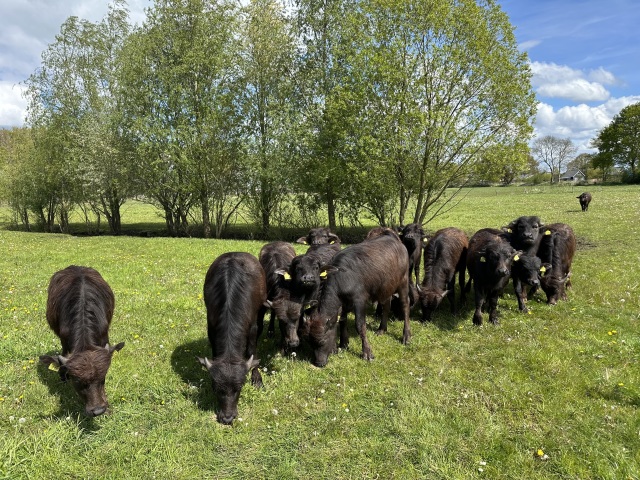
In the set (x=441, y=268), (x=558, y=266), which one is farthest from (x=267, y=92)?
(x=558, y=266)

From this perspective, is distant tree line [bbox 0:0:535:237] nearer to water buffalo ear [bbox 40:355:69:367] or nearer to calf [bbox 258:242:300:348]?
calf [bbox 258:242:300:348]

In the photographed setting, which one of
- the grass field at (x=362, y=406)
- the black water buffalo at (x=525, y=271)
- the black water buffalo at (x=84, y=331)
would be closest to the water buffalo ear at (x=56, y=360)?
the black water buffalo at (x=84, y=331)

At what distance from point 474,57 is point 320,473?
19743 mm

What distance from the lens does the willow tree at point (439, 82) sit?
59.3ft

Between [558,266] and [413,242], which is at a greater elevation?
[413,242]

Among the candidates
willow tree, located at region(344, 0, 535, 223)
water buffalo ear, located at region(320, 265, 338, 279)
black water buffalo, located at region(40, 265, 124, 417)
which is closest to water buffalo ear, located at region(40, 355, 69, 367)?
black water buffalo, located at region(40, 265, 124, 417)

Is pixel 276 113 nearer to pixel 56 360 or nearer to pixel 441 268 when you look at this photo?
pixel 441 268

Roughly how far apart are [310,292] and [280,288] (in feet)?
2.11

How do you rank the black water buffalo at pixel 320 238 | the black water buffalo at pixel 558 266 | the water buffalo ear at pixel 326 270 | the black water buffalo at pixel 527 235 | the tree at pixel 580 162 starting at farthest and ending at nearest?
the tree at pixel 580 162, the black water buffalo at pixel 320 238, the black water buffalo at pixel 527 235, the black water buffalo at pixel 558 266, the water buffalo ear at pixel 326 270

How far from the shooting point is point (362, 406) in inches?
217

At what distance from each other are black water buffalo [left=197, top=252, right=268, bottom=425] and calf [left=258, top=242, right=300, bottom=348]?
0.32m

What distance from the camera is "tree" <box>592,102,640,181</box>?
65375 millimetres

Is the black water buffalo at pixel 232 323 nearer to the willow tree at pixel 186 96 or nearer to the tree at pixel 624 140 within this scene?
the willow tree at pixel 186 96

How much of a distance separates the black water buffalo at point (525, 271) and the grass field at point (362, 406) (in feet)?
1.77
